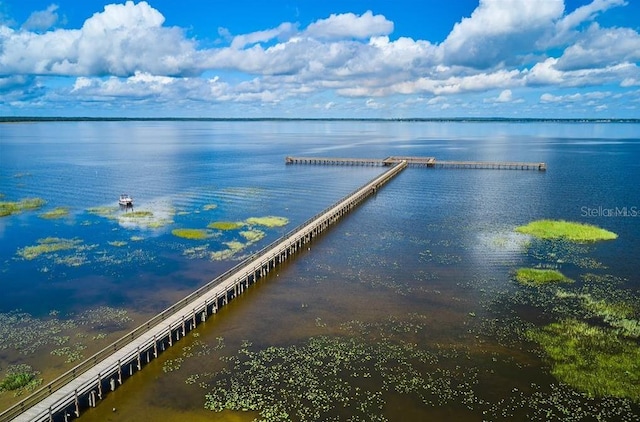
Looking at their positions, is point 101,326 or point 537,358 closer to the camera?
point 537,358

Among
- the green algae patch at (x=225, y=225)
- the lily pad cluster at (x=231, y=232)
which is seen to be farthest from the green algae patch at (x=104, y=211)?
the green algae patch at (x=225, y=225)

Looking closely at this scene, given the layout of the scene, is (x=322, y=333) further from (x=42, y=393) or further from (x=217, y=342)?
(x=42, y=393)

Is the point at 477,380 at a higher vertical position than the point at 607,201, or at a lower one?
lower

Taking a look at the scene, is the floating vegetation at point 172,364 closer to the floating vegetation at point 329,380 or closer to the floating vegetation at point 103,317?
the floating vegetation at point 329,380

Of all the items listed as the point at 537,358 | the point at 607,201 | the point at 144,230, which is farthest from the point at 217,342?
the point at 607,201

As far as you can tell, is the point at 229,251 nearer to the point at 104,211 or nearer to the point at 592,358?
the point at 104,211

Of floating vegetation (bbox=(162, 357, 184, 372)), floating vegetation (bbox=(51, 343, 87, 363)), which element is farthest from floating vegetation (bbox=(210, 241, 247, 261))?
floating vegetation (bbox=(162, 357, 184, 372))

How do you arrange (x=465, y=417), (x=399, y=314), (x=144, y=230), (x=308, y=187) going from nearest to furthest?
1. (x=465, y=417)
2. (x=399, y=314)
3. (x=144, y=230)
4. (x=308, y=187)
